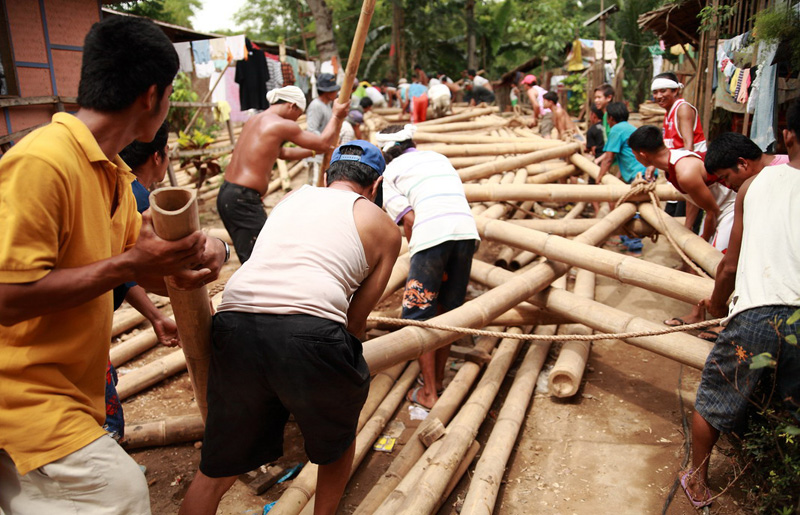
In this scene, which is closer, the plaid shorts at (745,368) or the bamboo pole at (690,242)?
the plaid shorts at (745,368)

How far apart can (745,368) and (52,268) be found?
103 inches

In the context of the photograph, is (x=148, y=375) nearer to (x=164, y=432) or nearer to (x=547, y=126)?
(x=164, y=432)

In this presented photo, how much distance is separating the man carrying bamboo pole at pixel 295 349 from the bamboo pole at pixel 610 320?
1.93m

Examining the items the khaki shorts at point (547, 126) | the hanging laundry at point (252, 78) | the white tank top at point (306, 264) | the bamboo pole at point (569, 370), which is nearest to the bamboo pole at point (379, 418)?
the bamboo pole at point (569, 370)

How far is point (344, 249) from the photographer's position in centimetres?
216

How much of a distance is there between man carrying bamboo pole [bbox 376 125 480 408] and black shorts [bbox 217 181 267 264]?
1222mm

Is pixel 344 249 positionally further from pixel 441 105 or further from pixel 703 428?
pixel 441 105

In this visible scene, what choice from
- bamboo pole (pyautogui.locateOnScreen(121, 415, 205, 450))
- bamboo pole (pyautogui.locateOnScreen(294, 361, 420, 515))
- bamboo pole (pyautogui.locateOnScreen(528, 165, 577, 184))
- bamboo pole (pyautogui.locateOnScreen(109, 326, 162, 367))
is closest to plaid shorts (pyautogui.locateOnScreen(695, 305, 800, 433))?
bamboo pole (pyautogui.locateOnScreen(294, 361, 420, 515))

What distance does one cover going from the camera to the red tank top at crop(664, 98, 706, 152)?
17.3 feet

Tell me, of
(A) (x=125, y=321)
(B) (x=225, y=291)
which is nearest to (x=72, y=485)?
(B) (x=225, y=291)

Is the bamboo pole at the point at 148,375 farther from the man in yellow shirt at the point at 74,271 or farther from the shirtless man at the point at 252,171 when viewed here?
the man in yellow shirt at the point at 74,271

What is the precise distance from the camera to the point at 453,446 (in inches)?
117

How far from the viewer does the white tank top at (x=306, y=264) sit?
6.64 ft

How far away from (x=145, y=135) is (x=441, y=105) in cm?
1322
